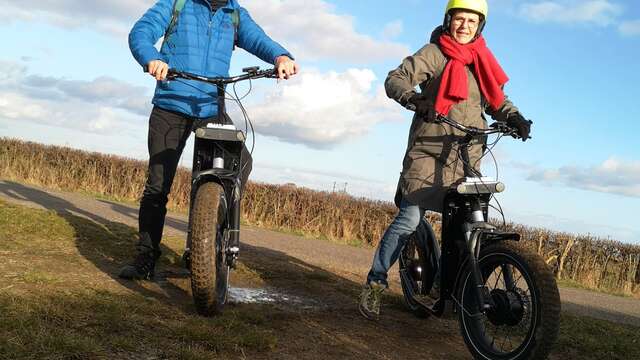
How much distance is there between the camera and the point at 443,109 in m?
4.38

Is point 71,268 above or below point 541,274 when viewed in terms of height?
below

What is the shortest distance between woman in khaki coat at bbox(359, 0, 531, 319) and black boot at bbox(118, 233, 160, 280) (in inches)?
66.3

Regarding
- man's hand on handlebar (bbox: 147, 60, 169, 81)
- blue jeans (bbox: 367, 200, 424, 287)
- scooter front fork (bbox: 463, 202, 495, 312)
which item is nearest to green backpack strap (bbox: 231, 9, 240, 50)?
man's hand on handlebar (bbox: 147, 60, 169, 81)

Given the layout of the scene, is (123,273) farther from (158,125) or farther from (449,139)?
(449,139)

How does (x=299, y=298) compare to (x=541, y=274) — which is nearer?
(x=541, y=274)

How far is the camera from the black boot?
4574mm

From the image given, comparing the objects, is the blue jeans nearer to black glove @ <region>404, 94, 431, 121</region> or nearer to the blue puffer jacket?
black glove @ <region>404, 94, 431, 121</region>

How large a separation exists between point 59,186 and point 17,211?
15364 mm

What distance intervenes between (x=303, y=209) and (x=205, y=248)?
15.4m

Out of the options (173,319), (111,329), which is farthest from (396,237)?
(111,329)

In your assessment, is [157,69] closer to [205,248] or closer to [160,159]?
[160,159]

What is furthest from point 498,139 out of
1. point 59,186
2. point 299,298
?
point 59,186

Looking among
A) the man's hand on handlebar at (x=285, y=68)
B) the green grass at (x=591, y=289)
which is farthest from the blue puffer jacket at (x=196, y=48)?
the green grass at (x=591, y=289)

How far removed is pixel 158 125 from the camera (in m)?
4.69
